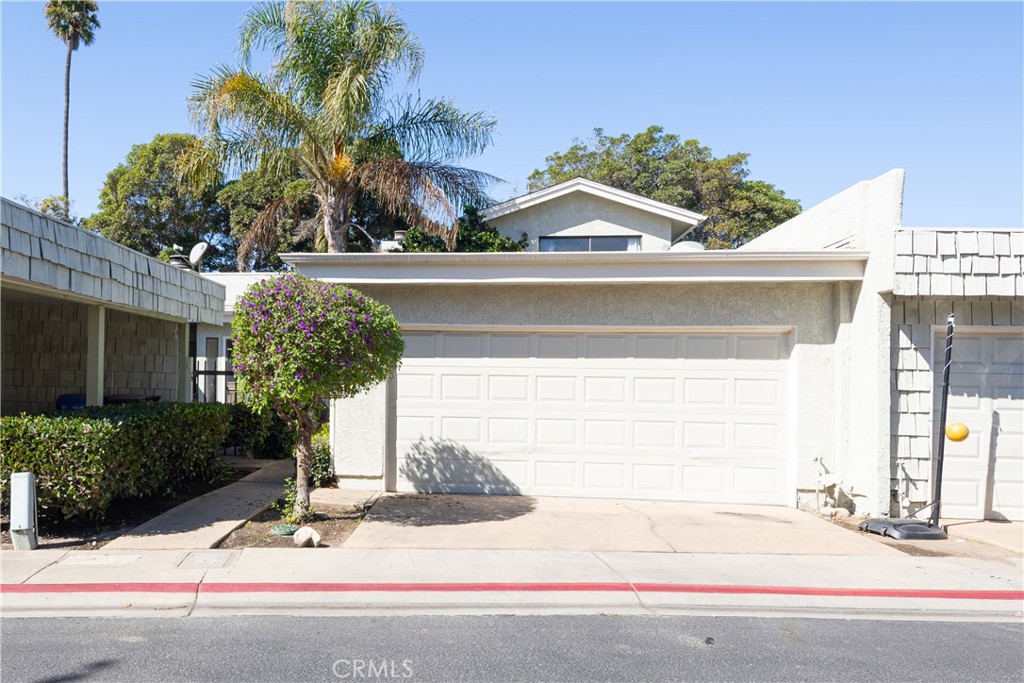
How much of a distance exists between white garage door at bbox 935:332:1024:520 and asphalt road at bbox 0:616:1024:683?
3772 mm

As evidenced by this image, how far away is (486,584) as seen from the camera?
5.76m

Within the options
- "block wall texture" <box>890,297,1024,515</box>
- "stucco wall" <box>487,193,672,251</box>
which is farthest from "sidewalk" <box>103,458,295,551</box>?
"stucco wall" <box>487,193,672,251</box>

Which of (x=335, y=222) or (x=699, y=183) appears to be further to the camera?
(x=699, y=183)

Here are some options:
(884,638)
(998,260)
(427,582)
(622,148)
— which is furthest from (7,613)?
(622,148)

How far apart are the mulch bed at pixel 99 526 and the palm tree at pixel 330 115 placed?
769 cm

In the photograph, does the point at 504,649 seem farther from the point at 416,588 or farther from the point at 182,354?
the point at 182,354

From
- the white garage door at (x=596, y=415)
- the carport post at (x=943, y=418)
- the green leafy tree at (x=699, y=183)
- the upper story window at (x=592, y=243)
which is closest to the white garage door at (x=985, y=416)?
the carport post at (x=943, y=418)

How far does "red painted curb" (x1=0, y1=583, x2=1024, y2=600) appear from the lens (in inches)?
217

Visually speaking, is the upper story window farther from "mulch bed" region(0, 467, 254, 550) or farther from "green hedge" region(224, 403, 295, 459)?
"mulch bed" region(0, 467, 254, 550)

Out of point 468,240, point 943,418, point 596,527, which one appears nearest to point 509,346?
point 596,527

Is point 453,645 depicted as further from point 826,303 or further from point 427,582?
point 826,303

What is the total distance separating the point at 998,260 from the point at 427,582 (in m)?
7.57

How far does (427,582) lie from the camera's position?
5.77 metres

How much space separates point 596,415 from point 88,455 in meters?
5.97
